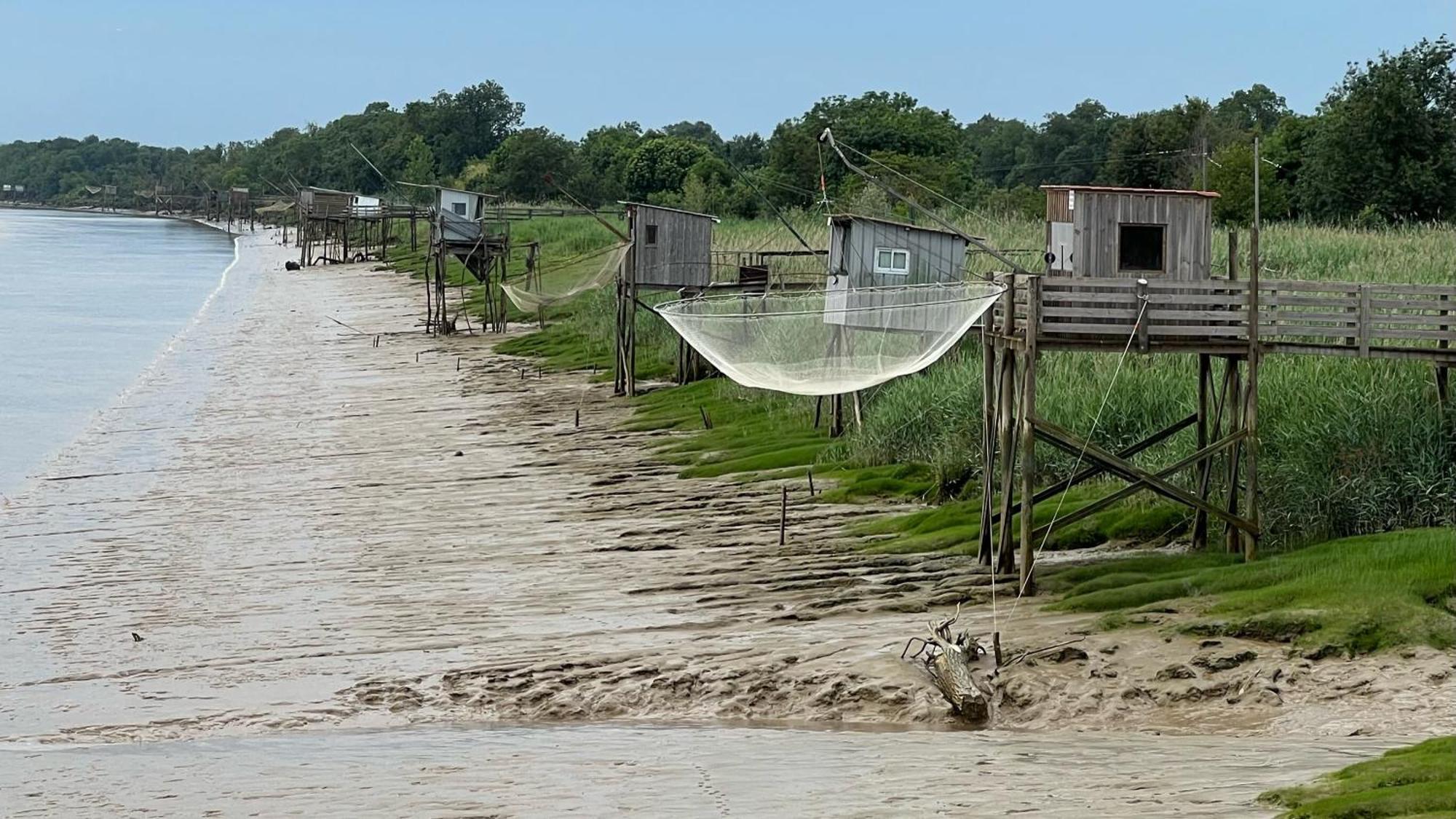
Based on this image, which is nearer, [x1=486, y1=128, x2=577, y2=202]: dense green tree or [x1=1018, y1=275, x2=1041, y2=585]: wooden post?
[x1=1018, y1=275, x2=1041, y2=585]: wooden post

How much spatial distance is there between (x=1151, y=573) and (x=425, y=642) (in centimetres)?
632

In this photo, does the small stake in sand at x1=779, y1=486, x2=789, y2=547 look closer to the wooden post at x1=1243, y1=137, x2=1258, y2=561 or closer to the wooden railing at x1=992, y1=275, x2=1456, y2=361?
the wooden railing at x1=992, y1=275, x2=1456, y2=361

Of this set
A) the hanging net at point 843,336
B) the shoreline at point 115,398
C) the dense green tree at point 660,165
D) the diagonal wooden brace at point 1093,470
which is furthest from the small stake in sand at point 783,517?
the dense green tree at point 660,165

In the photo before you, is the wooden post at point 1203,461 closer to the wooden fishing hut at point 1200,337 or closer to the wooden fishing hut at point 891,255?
the wooden fishing hut at point 1200,337

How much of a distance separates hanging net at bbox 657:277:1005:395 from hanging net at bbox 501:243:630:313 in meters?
11.2

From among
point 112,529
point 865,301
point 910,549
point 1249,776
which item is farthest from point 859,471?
point 1249,776

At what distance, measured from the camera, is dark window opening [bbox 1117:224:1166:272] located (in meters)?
18.2

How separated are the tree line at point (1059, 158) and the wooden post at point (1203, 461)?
442cm

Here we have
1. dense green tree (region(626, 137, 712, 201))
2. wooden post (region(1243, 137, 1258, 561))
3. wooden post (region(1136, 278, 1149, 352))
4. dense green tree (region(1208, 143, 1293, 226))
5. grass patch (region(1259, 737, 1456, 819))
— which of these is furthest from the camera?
dense green tree (region(626, 137, 712, 201))

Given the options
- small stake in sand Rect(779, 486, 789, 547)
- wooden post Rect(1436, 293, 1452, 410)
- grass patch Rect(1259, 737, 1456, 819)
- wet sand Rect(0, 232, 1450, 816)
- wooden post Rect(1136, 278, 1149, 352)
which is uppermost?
wooden post Rect(1136, 278, 1149, 352)

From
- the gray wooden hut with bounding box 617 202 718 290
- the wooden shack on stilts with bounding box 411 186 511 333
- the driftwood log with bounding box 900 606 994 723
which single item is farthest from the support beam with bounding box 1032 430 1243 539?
the wooden shack on stilts with bounding box 411 186 511 333

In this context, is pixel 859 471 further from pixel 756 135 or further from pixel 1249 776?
pixel 756 135

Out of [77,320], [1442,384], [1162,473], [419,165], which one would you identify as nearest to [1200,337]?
[1162,473]

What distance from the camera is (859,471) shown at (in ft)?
68.0
